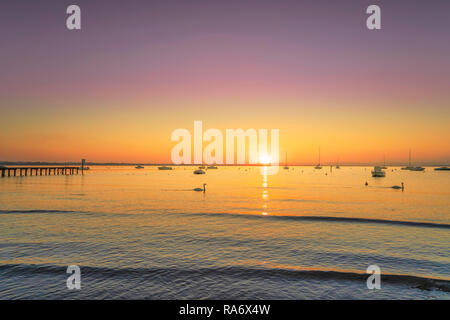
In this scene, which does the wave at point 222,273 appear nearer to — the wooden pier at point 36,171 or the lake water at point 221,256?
the lake water at point 221,256

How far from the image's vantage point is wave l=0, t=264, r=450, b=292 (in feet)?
39.9

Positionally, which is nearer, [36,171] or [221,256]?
[221,256]

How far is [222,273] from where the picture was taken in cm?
1277

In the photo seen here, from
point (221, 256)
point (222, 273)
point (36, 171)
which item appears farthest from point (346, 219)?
point (36, 171)

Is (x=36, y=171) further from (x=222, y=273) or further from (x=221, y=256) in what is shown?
(x=222, y=273)

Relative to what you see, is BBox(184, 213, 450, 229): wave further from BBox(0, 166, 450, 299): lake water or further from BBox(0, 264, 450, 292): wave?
BBox(0, 264, 450, 292): wave

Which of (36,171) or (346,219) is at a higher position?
(36,171)

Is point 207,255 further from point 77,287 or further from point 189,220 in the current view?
point 189,220

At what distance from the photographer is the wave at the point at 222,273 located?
12.2 metres

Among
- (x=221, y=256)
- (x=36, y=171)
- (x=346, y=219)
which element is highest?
(x=36, y=171)

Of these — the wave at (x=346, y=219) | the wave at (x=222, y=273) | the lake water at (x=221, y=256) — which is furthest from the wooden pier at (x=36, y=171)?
the wave at (x=222, y=273)

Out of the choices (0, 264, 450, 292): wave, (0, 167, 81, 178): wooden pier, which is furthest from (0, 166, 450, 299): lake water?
(0, 167, 81, 178): wooden pier

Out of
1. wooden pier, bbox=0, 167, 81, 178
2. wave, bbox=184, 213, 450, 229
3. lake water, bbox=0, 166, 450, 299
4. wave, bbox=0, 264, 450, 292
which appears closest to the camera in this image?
lake water, bbox=0, 166, 450, 299
